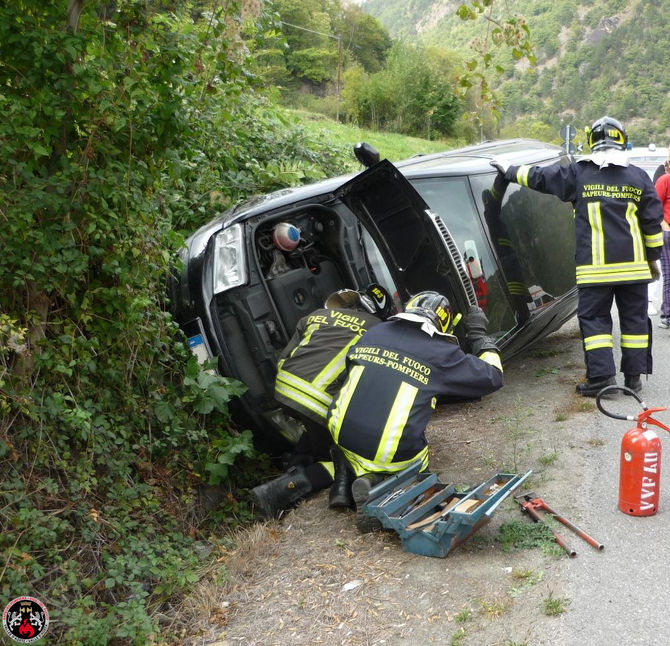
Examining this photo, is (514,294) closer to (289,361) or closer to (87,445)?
(289,361)

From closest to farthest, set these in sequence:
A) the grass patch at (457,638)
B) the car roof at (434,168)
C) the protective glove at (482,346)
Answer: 1. the grass patch at (457,638)
2. the protective glove at (482,346)
3. the car roof at (434,168)

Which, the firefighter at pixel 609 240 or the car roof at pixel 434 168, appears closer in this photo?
the car roof at pixel 434 168

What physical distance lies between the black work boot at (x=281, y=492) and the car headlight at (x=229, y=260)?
122cm

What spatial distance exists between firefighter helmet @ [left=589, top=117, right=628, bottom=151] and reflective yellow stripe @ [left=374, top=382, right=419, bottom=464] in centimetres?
261

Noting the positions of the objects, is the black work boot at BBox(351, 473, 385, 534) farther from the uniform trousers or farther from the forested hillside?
the forested hillside

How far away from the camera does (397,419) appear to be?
366 centimetres

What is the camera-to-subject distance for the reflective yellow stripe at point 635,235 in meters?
4.98

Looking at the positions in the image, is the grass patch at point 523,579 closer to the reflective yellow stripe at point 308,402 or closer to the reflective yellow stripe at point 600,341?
the reflective yellow stripe at point 308,402

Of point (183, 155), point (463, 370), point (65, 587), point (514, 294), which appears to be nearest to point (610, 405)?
point (514, 294)

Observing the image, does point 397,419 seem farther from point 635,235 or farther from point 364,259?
point 635,235

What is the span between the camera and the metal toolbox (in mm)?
3197

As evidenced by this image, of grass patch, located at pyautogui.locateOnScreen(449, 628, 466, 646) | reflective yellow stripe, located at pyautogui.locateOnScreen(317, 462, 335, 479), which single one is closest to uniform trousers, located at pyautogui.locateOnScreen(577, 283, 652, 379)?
reflective yellow stripe, located at pyautogui.locateOnScreen(317, 462, 335, 479)

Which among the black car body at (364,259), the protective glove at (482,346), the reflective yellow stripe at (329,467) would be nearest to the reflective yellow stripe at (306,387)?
the black car body at (364,259)

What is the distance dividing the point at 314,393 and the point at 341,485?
544 millimetres
